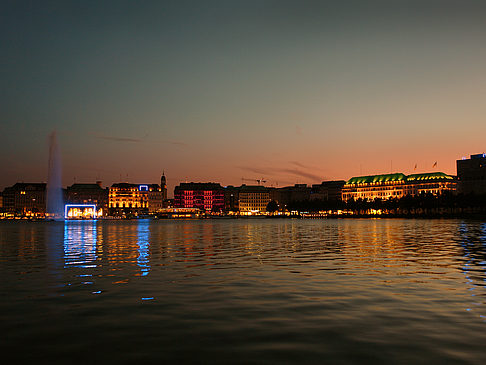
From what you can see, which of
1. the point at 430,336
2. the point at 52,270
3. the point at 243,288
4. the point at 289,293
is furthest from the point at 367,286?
the point at 52,270

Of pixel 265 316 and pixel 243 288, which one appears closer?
pixel 265 316

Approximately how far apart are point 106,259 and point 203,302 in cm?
2036

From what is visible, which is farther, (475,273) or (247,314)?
(475,273)

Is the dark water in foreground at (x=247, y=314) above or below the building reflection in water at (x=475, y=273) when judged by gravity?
above

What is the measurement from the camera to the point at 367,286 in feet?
74.2

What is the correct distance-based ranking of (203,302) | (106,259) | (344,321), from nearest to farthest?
(344,321) < (203,302) < (106,259)

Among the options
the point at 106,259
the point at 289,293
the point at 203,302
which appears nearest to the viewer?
the point at 203,302

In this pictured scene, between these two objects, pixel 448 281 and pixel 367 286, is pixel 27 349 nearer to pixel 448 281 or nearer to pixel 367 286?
pixel 367 286

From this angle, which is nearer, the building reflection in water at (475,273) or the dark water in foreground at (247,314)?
the dark water in foreground at (247,314)

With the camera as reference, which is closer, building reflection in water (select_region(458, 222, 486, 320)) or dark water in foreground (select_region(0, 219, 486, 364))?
dark water in foreground (select_region(0, 219, 486, 364))

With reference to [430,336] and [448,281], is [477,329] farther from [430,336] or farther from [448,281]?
[448,281]

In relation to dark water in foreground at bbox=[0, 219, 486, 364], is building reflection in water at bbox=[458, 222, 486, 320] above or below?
below

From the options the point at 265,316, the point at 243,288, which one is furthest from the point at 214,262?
the point at 265,316

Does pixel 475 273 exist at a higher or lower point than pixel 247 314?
lower
